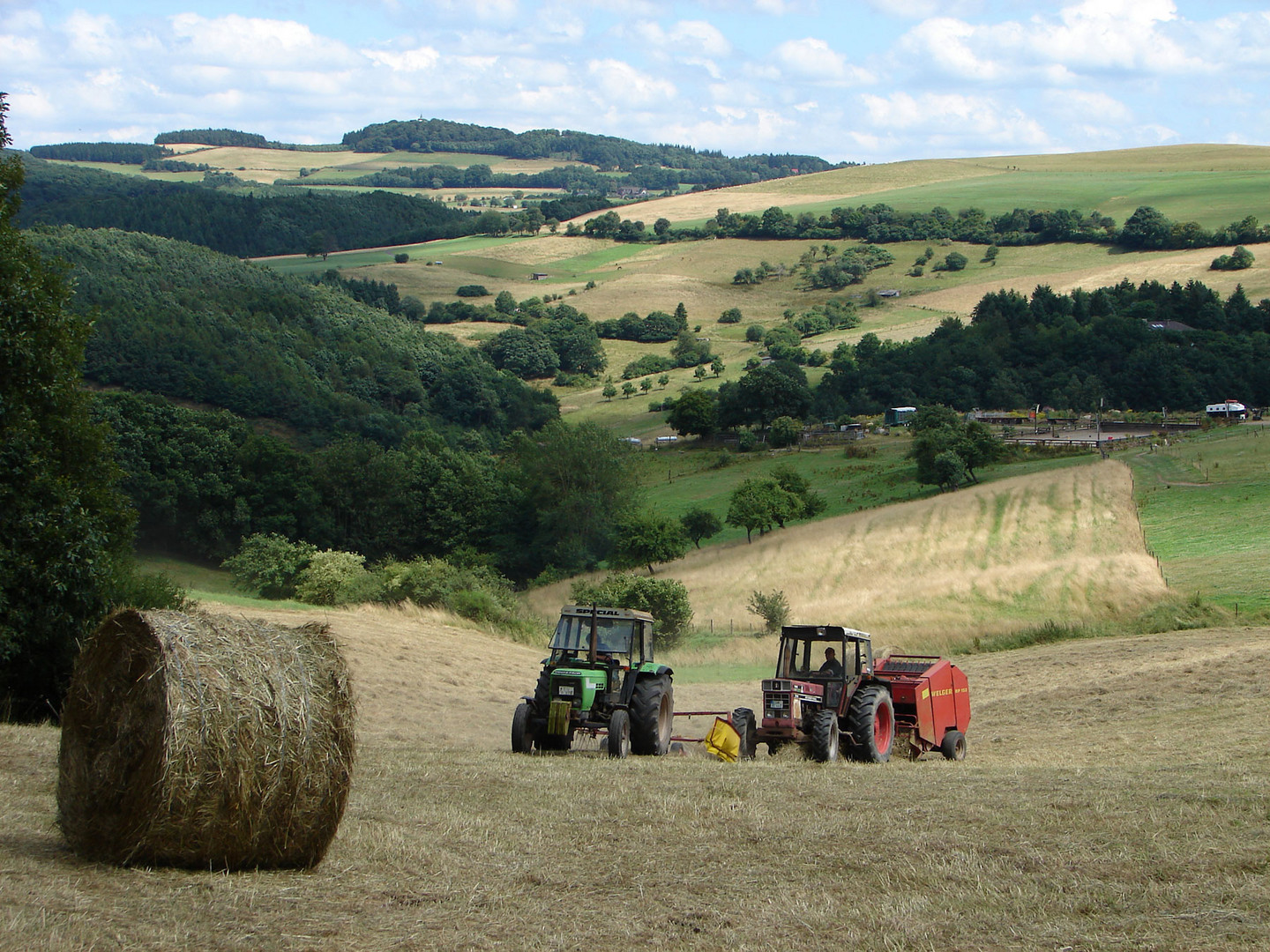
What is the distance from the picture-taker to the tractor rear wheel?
54.9ft

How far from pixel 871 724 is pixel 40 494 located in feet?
42.7

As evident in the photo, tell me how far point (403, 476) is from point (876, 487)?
1077 inches

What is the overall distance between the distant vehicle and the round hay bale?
88.6 meters

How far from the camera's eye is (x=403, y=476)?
66.5 m

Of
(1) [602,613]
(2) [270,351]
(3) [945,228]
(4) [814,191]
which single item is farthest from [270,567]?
(4) [814,191]

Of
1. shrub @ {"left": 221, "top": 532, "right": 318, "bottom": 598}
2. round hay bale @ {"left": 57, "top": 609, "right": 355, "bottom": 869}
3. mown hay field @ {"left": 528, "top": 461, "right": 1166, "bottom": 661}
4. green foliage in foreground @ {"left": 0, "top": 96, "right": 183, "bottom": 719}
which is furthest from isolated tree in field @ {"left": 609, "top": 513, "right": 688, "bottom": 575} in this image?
round hay bale @ {"left": 57, "top": 609, "right": 355, "bottom": 869}

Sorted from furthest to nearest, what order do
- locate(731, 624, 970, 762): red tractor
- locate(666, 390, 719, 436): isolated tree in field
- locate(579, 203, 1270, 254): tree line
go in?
locate(579, 203, 1270, 254): tree line
locate(666, 390, 719, 436): isolated tree in field
locate(731, 624, 970, 762): red tractor

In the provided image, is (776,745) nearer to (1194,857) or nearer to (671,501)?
(1194,857)

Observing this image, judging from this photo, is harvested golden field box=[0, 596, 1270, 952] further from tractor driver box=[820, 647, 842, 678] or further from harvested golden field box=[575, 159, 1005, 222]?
harvested golden field box=[575, 159, 1005, 222]

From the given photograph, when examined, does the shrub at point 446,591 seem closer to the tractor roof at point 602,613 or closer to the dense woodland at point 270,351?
the tractor roof at point 602,613

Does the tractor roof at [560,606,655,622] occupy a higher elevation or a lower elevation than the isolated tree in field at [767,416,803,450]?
higher

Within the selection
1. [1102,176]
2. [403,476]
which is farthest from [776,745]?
[1102,176]

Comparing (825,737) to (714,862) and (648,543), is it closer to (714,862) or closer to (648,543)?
(714,862)

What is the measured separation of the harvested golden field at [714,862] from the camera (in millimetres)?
6840
